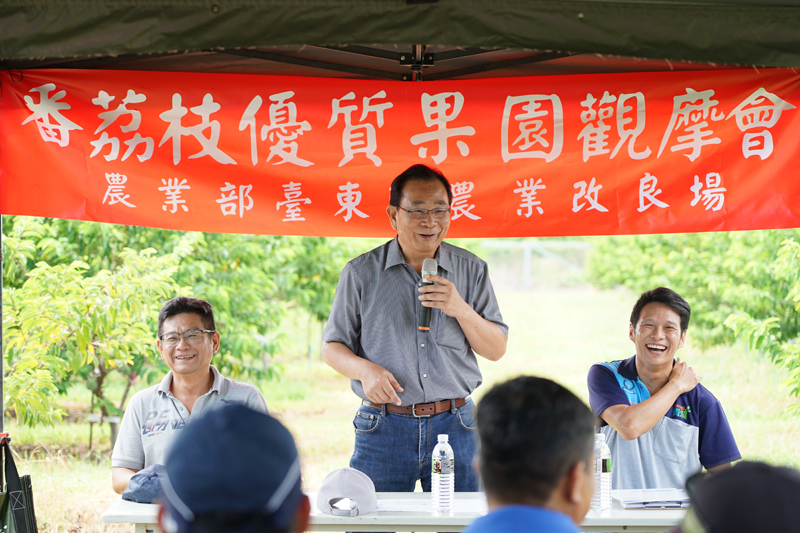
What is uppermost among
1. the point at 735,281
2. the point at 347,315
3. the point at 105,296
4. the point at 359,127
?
the point at 359,127

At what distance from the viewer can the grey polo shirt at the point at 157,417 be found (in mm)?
2666

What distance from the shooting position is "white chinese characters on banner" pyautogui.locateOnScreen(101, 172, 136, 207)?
123 inches

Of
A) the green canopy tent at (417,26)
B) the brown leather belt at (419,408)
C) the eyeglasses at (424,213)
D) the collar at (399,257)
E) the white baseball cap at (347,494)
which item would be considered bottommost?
the white baseball cap at (347,494)

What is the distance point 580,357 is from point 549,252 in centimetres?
1213

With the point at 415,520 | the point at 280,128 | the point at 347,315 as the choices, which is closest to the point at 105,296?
the point at 280,128

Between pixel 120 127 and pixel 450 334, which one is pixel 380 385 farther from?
pixel 120 127

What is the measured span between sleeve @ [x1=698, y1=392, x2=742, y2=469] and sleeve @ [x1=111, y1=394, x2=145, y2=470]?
2.16 m

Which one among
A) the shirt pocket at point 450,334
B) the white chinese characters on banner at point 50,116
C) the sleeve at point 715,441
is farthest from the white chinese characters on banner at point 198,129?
the sleeve at point 715,441

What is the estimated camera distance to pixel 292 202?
10.8ft

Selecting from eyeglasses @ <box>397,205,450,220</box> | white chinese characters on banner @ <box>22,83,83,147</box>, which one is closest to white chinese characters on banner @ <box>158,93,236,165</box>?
white chinese characters on banner @ <box>22,83,83,147</box>

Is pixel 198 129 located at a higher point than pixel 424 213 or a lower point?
higher

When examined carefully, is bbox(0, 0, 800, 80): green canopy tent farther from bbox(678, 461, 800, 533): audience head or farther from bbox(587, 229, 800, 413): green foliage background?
bbox(587, 229, 800, 413): green foliage background

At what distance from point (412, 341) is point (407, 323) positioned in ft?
0.28

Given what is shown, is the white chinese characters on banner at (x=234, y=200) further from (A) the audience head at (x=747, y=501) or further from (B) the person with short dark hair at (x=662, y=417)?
(A) the audience head at (x=747, y=501)
